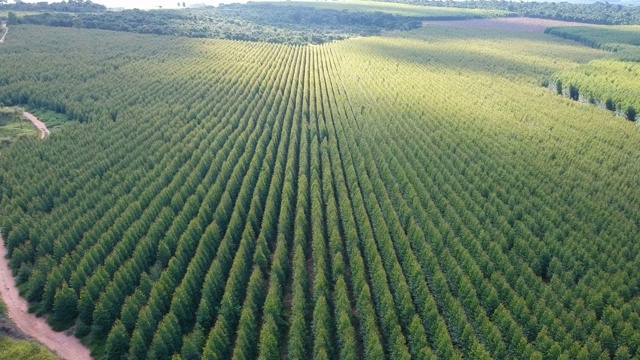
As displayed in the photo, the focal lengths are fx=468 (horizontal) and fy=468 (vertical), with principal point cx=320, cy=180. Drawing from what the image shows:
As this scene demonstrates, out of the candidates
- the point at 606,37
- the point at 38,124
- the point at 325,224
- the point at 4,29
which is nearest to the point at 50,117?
the point at 38,124

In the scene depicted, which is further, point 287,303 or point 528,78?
point 528,78

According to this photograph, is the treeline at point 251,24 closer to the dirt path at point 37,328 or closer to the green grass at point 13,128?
the green grass at point 13,128

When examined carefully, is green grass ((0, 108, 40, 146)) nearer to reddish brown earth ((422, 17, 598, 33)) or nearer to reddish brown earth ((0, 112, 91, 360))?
reddish brown earth ((0, 112, 91, 360))

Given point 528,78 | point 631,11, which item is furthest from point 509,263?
point 631,11

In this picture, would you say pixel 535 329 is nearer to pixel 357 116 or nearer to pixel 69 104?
pixel 357 116

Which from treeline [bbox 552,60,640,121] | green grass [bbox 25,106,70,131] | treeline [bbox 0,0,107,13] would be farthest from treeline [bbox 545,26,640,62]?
treeline [bbox 0,0,107,13]

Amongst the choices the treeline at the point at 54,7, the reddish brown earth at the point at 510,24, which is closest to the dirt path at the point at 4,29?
the treeline at the point at 54,7

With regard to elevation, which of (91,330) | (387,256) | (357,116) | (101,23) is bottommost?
(91,330)
